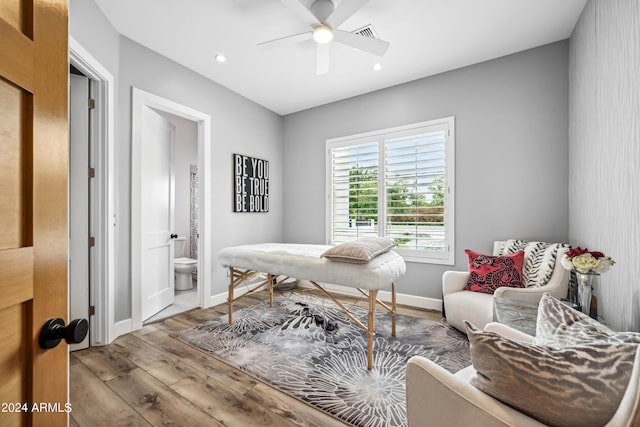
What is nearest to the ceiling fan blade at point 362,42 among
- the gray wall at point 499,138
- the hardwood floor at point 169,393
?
the gray wall at point 499,138

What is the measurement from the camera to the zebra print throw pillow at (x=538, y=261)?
2321mm

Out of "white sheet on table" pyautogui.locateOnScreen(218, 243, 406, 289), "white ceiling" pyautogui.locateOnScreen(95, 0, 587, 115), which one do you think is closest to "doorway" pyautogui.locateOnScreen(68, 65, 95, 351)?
"white ceiling" pyautogui.locateOnScreen(95, 0, 587, 115)

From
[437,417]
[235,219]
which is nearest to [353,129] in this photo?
[235,219]

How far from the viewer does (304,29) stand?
2537 millimetres

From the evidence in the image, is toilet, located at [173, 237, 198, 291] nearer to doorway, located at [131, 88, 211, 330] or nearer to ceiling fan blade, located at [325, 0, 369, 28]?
doorway, located at [131, 88, 211, 330]

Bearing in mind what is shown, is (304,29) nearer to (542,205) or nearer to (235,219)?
(235,219)

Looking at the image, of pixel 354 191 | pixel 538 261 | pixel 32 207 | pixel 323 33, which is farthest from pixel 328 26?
pixel 538 261

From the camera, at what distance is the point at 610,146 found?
175 centimetres

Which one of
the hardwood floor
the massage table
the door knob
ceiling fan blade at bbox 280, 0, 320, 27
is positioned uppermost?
ceiling fan blade at bbox 280, 0, 320, 27

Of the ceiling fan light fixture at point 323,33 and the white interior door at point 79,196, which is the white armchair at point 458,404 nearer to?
the ceiling fan light fixture at point 323,33

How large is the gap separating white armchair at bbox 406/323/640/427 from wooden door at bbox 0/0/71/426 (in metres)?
1.02

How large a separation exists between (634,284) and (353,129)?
315cm

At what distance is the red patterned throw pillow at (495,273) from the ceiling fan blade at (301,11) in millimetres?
2593

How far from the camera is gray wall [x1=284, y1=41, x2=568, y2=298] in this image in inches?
104
